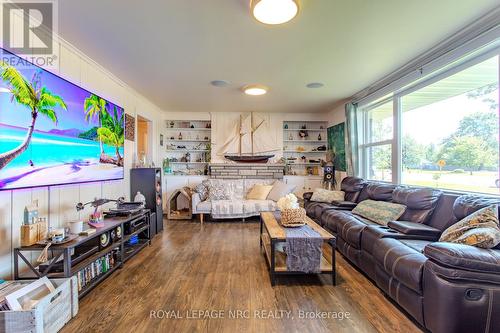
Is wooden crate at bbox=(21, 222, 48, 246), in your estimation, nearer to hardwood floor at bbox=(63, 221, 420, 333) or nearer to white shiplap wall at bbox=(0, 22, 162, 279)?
white shiplap wall at bbox=(0, 22, 162, 279)

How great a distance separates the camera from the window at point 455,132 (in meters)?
2.20

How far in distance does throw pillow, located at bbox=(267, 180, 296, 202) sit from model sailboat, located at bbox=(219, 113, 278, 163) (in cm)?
86

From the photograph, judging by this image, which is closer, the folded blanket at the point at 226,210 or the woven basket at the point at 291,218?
the woven basket at the point at 291,218

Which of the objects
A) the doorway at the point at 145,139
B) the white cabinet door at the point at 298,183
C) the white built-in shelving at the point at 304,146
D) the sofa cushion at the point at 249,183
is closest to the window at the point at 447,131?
the white cabinet door at the point at 298,183

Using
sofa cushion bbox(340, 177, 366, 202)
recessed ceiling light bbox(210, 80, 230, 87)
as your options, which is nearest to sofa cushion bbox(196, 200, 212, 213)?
recessed ceiling light bbox(210, 80, 230, 87)

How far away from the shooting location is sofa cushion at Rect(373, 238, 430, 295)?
160cm

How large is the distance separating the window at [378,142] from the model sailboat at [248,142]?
222 cm

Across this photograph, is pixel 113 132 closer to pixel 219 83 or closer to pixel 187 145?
pixel 219 83

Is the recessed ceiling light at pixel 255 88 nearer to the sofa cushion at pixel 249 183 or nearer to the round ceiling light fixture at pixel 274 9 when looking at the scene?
the round ceiling light fixture at pixel 274 9

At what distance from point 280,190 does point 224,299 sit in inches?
126

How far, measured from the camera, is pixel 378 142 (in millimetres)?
3904

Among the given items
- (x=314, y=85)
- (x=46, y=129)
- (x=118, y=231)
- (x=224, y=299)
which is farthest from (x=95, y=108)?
(x=314, y=85)

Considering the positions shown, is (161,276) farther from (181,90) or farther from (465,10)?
(465,10)

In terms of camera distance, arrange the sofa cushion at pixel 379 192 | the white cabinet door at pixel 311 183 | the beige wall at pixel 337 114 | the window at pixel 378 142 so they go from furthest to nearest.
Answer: the white cabinet door at pixel 311 183 → the beige wall at pixel 337 114 → the window at pixel 378 142 → the sofa cushion at pixel 379 192
